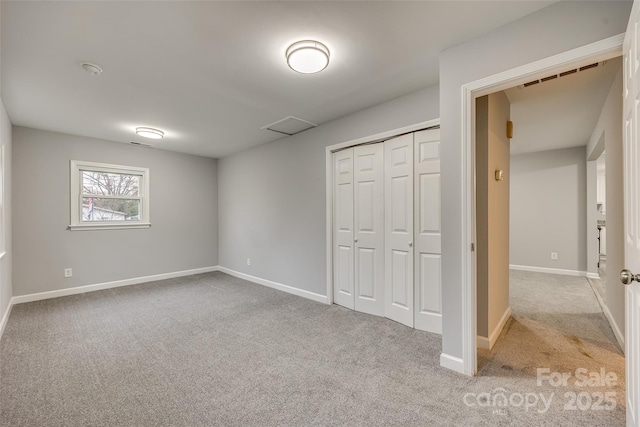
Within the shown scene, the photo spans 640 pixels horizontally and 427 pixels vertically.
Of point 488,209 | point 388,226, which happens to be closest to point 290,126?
point 388,226

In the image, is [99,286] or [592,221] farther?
[592,221]

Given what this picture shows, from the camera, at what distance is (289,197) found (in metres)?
4.28

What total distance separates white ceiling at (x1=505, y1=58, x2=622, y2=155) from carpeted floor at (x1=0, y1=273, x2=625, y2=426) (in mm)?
2447

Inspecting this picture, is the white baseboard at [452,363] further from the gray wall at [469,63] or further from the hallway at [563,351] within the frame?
the hallway at [563,351]

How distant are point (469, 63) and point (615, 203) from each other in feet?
6.99

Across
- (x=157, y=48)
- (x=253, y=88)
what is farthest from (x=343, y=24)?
(x=157, y=48)

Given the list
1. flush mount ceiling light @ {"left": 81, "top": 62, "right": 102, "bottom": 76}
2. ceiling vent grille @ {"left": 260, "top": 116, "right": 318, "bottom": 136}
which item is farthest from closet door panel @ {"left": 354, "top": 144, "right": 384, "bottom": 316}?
flush mount ceiling light @ {"left": 81, "top": 62, "right": 102, "bottom": 76}

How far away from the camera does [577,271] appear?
16.8ft

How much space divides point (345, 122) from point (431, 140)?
1.18m

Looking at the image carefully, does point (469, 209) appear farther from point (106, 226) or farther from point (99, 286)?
point (99, 286)

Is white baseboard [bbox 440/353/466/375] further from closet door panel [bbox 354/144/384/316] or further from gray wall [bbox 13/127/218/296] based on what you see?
gray wall [bbox 13/127/218/296]

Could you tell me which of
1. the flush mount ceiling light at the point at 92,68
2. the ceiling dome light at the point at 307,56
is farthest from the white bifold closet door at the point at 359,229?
the flush mount ceiling light at the point at 92,68

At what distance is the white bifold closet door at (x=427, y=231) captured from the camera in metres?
2.71

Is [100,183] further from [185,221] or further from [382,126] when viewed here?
[382,126]
